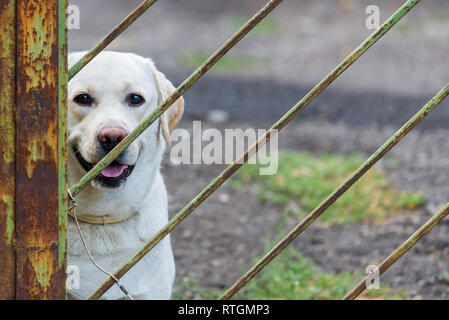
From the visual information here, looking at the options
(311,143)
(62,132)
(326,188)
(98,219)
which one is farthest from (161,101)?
(311,143)

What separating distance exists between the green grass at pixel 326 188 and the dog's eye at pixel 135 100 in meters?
2.18

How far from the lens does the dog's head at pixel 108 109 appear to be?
8.22 feet

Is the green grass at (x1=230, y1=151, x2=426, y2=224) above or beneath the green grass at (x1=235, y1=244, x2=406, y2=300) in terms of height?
above

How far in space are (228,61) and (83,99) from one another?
234 inches

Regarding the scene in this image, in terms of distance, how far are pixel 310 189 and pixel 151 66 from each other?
2367mm

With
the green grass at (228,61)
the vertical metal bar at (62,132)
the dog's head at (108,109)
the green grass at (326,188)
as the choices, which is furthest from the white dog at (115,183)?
the green grass at (228,61)

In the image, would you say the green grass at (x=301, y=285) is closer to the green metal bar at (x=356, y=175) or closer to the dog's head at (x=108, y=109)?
the dog's head at (x=108, y=109)

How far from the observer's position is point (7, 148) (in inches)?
62.9

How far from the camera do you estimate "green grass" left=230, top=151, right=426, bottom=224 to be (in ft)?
15.2

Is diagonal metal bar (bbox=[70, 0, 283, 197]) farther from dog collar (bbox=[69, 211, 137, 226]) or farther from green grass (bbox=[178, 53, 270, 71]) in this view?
green grass (bbox=[178, 53, 270, 71])

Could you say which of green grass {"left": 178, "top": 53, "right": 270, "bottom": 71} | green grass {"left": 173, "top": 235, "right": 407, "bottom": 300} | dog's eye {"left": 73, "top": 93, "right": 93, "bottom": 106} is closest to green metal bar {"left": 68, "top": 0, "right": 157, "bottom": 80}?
dog's eye {"left": 73, "top": 93, "right": 93, "bottom": 106}

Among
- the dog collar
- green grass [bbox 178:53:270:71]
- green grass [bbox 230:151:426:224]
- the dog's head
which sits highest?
green grass [bbox 178:53:270:71]

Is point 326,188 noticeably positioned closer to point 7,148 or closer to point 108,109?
point 108,109
